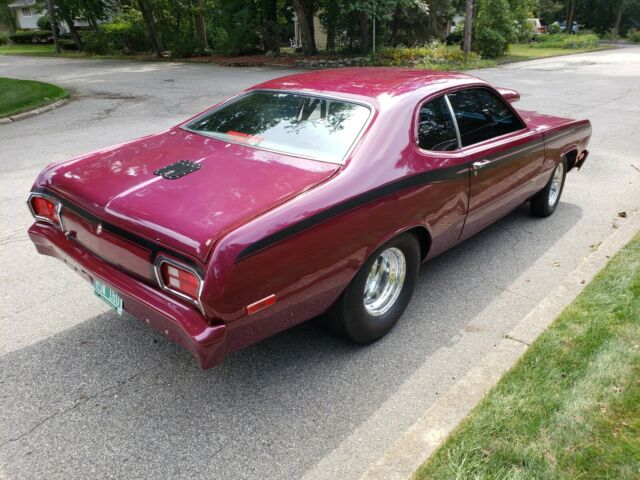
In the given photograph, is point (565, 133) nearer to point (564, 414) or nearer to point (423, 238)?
point (423, 238)

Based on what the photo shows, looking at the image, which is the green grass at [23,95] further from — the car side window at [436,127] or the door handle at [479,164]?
the door handle at [479,164]

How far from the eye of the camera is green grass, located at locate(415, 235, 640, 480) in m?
2.19

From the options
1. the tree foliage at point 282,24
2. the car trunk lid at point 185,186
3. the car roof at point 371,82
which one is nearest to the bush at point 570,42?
the tree foliage at point 282,24

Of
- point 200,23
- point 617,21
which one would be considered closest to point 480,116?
point 200,23

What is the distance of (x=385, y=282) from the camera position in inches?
126

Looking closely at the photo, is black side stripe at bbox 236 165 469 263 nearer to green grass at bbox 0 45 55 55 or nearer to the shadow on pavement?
the shadow on pavement

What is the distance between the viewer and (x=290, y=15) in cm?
2741

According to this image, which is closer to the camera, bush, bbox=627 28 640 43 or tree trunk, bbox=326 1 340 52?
tree trunk, bbox=326 1 340 52

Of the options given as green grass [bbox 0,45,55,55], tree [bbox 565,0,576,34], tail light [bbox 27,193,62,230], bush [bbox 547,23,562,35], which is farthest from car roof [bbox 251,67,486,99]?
tree [bbox 565,0,576,34]

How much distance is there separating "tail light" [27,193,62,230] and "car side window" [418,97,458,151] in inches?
88.3

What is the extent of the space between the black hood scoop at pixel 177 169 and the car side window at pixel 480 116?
185cm

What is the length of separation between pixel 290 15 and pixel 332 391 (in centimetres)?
2783

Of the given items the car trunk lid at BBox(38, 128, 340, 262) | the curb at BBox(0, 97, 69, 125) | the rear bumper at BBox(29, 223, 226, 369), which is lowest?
the curb at BBox(0, 97, 69, 125)

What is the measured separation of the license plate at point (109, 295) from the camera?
8.61 ft
